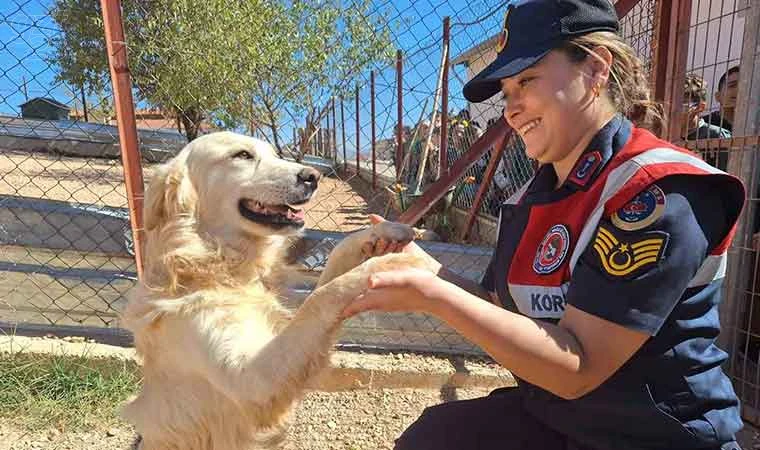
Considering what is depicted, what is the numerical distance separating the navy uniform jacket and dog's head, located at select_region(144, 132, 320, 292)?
3.31 feet

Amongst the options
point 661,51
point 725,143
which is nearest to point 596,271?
point 725,143

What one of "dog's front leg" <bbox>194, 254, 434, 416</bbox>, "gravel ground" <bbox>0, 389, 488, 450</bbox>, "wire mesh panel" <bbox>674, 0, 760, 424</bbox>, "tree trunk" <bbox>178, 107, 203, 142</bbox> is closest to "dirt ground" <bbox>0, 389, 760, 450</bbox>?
"gravel ground" <bbox>0, 389, 488, 450</bbox>

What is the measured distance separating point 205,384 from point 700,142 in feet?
9.02

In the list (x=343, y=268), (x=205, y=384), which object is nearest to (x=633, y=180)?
(x=343, y=268)

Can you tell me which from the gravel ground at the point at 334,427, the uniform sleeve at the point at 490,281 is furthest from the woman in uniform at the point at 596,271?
the gravel ground at the point at 334,427

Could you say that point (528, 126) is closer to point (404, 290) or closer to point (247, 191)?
point (404, 290)

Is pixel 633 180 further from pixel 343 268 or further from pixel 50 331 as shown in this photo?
pixel 50 331

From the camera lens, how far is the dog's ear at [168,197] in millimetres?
2096

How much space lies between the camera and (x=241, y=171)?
2.22m

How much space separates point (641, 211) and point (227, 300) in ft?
4.48

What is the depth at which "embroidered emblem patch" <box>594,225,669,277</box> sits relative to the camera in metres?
1.16

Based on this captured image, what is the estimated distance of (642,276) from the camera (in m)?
1.17

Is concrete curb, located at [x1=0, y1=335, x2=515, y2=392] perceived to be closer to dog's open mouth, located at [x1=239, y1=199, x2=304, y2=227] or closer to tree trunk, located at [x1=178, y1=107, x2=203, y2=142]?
dog's open mouth, located at [x1=239, y1=199, x2=304, y2=227]

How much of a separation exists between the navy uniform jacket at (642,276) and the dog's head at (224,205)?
3.31 ft
